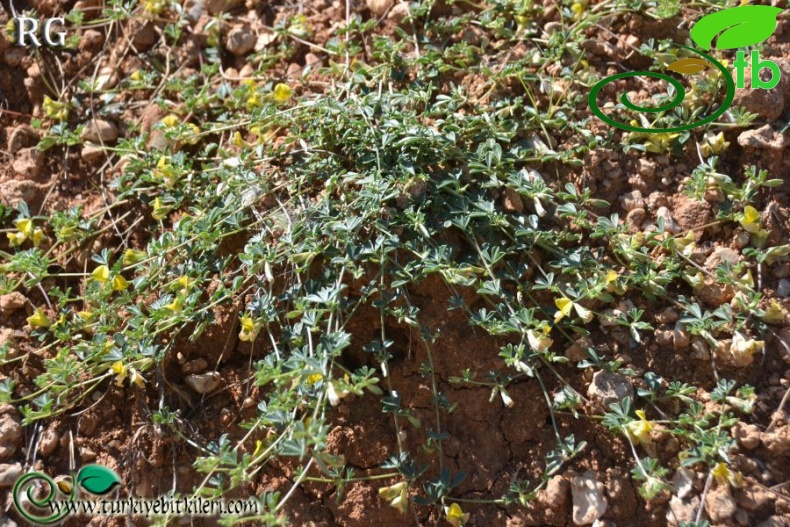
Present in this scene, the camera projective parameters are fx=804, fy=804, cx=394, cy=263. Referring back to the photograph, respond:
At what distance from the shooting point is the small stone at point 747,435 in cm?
248

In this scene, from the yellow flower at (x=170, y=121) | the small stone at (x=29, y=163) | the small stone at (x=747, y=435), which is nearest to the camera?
the small stone at (x=747, y=435)

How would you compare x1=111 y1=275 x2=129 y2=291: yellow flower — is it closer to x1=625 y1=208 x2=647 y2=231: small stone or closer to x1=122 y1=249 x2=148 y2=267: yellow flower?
x1=122 y1=249 x2=148 y2=267: yellow flower

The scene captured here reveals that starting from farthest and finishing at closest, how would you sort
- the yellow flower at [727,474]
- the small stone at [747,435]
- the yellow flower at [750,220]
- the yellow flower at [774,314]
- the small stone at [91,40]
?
the small stone at [91,40]
the yellow flower at [750,220]
the yellow flower at [774,314]
the small stone at [747,435]
the yellow flower at [727,474]

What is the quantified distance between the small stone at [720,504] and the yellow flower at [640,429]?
0.24 m

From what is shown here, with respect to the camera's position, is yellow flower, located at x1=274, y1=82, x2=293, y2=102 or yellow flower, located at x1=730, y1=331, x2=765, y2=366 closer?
yellow flower, located at x1=730, y1=331, x2=765, y2=366

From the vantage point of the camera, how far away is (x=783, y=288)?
2.70 metres

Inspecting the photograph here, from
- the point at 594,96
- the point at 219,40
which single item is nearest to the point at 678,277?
the point at 594,96

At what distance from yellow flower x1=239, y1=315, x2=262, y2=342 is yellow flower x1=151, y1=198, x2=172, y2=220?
25.0 inches

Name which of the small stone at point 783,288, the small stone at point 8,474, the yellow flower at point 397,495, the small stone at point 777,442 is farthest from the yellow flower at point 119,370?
the small stone at point 783,288

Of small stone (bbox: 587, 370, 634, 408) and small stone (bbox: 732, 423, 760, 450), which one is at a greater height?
small stone (bbox: 587, 370, 634, 408)

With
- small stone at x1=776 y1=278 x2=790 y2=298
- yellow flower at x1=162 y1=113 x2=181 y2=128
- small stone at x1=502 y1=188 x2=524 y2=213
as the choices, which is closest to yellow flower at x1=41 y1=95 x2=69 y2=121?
yellow flower at x1=162 y1=113 x2=181 y2=128

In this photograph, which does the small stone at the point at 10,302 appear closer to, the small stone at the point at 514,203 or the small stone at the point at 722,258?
the small stone at the point at 514,203

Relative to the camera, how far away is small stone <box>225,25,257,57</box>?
3510 millimetres

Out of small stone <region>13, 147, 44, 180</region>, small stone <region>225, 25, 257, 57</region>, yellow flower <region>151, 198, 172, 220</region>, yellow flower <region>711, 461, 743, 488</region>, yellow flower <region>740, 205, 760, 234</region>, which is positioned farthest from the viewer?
small stone <region>225, 25, 257, 57</region>
